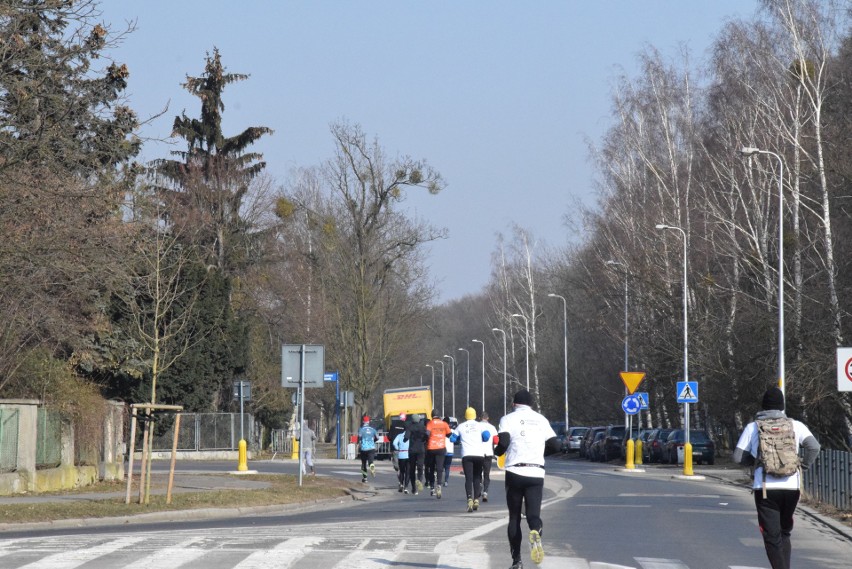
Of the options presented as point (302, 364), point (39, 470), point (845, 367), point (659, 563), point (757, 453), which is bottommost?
point (659, 563)

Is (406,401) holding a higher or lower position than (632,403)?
higher

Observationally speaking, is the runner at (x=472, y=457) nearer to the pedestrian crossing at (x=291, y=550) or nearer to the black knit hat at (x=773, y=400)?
the pedestrian crossing at (x=291, y=550)

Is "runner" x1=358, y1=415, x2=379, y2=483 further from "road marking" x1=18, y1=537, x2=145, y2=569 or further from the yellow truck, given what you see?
the yellow truck

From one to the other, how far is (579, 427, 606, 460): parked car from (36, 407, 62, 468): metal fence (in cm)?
3509

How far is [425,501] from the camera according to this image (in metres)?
25.2

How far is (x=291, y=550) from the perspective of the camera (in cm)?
1373

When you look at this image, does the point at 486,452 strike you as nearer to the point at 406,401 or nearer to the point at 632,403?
the point at 632,403

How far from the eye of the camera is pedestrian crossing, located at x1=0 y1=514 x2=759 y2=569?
12469 millimetres

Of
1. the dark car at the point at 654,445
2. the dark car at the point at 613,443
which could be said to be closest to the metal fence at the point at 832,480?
the dark car at the point at 654,445

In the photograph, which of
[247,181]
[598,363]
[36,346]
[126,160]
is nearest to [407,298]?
[247,181]

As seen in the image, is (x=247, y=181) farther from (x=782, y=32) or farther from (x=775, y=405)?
(x=775, y=405)

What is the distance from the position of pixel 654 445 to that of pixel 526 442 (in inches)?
1575

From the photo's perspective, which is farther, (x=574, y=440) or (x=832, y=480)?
(x=574, y=440)

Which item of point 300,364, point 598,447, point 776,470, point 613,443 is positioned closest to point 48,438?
point 300,364
